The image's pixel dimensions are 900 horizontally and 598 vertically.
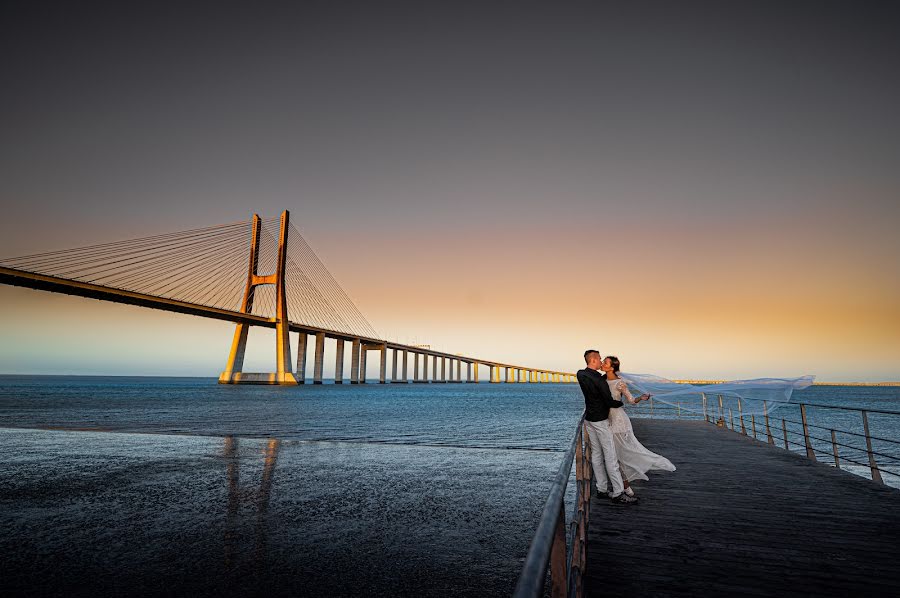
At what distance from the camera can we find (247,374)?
279ft

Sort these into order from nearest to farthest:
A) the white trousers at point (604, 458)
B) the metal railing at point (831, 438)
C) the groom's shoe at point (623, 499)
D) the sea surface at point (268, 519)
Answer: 1. the sea surface at point (268, 519)
2. the white trousers at point (604, 458)
3. the groom's shoe at point (623, 499)
4. the metal railing at point (831, 438)

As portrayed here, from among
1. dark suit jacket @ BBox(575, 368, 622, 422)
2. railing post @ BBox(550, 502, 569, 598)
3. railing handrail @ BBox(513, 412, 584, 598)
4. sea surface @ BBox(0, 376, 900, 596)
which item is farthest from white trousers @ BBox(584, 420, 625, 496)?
railing handrail @ BBox(513, 412, 584, 598)

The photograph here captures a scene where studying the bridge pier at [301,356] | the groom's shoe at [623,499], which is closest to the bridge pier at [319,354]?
the bridge pier at [301,356]

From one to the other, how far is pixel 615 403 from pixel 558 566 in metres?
4.02

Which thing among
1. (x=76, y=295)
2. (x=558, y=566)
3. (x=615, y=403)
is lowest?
(x=558, y=566)

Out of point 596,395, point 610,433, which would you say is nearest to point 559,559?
point 596,395

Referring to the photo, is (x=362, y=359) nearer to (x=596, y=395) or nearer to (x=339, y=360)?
(x=339, y=360)

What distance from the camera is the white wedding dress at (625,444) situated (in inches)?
237

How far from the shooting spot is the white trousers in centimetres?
575

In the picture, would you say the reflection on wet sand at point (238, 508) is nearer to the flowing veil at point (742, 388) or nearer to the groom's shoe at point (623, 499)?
the groom's shoe at point (623, 499)

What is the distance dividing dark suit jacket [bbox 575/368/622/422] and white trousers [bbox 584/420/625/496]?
110mm

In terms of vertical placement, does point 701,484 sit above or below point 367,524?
above

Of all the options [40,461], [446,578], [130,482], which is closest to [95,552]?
[446,578]

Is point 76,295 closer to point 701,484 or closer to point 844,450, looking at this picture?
point 701,484
